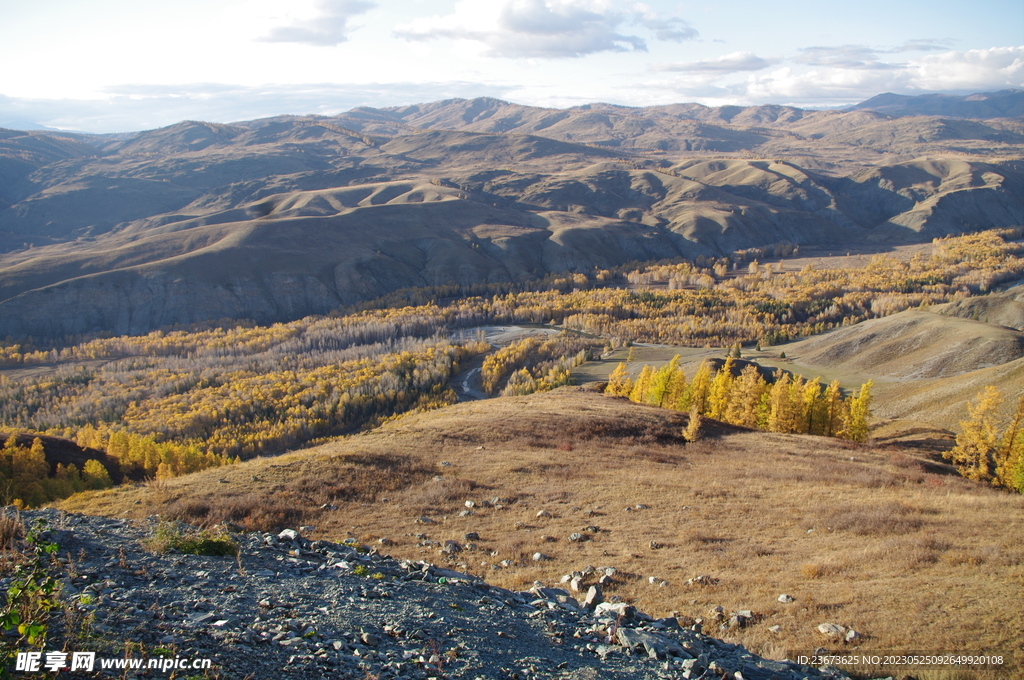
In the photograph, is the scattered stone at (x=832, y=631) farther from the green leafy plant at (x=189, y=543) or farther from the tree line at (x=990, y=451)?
the tree line at (x=990, y=451)

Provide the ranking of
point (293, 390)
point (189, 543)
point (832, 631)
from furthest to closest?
point (293, 390)
point (189, 543)
point (832, 631)

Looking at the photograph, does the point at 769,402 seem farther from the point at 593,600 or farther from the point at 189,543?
the point at 189,543

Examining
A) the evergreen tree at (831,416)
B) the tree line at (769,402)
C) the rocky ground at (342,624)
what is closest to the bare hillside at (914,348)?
the tree line at (769,402)

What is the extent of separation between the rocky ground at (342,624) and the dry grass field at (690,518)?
12.2 feet

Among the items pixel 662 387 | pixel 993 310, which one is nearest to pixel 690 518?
pixel 662 387

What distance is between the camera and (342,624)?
1432cm

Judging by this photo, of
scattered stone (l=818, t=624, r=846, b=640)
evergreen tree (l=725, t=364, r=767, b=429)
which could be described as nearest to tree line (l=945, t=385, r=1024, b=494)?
evergreen tree (l=725, t=364, r=767, b=429)

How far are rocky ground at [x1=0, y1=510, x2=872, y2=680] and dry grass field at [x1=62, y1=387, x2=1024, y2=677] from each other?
12.2ft

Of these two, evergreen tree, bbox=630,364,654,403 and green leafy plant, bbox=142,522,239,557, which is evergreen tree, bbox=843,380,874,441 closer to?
evergreen tree, bbox=630,364,654,403

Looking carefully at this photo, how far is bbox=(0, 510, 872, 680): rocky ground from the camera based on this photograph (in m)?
12.1

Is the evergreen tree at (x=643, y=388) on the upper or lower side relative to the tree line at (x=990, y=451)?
lower

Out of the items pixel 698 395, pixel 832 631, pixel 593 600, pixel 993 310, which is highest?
pixel 593 600

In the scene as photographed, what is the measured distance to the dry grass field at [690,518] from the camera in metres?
18.8

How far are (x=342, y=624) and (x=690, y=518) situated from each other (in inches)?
868
